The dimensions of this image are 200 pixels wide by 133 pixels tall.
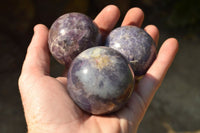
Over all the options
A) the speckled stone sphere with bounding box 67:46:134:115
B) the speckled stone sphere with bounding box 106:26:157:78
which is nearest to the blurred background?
the speckled stone sphere with bounding box 106:26:157:78

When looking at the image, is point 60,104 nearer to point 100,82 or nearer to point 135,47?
point 100,82

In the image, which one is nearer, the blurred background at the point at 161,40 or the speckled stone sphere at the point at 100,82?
the speckled stone sphere at the point at 100,82

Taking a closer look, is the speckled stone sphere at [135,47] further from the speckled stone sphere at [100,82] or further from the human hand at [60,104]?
the speckled stone sphere at [100,82]

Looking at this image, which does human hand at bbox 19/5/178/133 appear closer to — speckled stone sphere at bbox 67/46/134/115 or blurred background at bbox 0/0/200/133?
speckled stone sphere at bbox 67/46/134/115

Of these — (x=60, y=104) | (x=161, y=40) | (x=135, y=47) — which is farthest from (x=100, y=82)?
(x=161, y=40)

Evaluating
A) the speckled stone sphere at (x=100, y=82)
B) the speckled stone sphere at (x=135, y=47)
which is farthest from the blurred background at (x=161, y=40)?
the speckled stone sphere at (x=100, y=82)

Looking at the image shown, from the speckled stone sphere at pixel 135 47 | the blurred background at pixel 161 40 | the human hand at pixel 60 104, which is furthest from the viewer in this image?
the blurred background at pixel 161 40

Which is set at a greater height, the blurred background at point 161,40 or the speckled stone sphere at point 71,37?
→ the speckled stone sphere at point 71,37

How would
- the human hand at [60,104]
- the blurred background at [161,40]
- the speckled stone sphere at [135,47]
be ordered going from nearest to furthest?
1. the human hand at [60,104]
2. the speckled stone sphere at [135,47]
3. the blurred background at [161,40]
